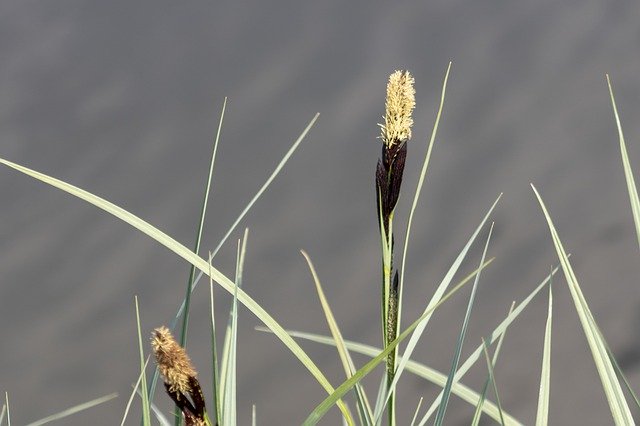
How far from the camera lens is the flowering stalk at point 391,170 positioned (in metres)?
0.41

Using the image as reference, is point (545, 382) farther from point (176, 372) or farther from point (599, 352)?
point (176, 372)

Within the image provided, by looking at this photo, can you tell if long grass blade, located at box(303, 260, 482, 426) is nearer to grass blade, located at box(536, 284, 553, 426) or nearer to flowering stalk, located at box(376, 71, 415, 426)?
flowering stalk, located at box(376, 71, 415, 426)

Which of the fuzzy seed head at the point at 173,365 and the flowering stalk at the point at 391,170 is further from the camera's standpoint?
the flowering stalk at the point at 391,170

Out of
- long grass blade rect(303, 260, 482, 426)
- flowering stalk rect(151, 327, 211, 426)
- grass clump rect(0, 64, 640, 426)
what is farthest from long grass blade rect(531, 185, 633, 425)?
flowering stalk rect(151, 327, 211, 426)

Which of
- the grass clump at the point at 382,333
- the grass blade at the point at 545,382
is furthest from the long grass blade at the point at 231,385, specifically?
the grass blade at the point at 545,382

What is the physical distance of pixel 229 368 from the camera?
0.51 m

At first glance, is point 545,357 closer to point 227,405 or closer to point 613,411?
point 613,411

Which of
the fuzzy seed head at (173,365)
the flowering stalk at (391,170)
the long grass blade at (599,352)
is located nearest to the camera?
the fuzzy seed head at (173,365)

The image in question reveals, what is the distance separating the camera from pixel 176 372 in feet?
1.01

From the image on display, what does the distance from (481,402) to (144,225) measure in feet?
0.88

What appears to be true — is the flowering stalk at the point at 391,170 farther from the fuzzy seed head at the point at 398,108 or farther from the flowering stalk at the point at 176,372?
the flowering stalk at the point at 176,372

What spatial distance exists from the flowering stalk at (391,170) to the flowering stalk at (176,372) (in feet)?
0.39

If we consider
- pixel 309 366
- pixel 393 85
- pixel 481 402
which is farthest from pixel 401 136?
pixel 481 402

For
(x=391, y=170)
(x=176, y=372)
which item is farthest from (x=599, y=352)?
(x=176, y=372)
